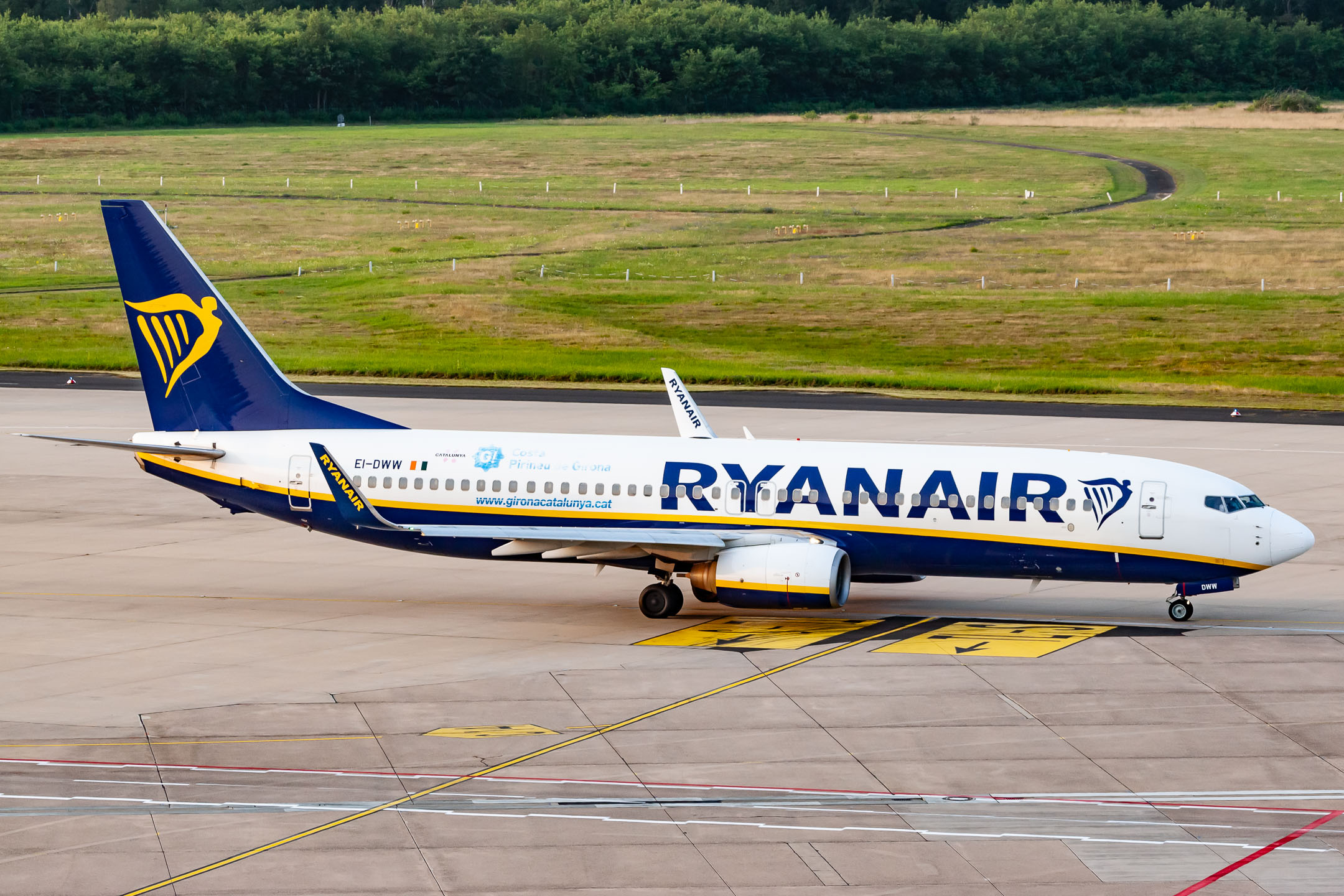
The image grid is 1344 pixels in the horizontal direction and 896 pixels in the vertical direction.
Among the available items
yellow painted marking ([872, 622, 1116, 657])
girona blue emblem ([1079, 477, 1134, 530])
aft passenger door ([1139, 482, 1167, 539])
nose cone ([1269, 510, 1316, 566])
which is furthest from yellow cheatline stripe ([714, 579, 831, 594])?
nose cone ([1269, 510, 1316, 566])

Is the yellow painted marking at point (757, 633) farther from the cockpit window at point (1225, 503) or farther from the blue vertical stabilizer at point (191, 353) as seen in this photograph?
the blue vertical stabilizer at point (191, 353)

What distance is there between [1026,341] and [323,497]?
62621 mm

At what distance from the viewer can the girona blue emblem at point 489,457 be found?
38.7m

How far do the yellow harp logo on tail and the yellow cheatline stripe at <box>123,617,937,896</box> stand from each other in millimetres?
17181

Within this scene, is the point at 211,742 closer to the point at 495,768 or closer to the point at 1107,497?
the point at 495,768

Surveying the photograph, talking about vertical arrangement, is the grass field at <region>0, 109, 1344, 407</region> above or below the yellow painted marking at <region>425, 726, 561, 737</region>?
below

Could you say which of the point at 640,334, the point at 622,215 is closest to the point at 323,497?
the point at 640,334

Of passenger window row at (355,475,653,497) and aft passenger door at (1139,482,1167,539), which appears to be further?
passenger window row at (355,475,653,497)

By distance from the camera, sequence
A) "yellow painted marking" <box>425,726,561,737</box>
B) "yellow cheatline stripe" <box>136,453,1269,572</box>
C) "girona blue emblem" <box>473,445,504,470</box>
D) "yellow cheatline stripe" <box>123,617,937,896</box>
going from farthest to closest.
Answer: "girona blue emblem" <box>473,445,504,470</box> < "yellow cheatline stripe" <box>136,453,1269,572</box> < "yellow painted marking" <box>425,726,561,737</box> < "yellow cheatline stripe" <box>123,617,937,896</box>

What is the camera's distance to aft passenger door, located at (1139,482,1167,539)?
35.7 meters

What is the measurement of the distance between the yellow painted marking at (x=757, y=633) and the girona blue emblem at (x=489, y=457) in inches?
236

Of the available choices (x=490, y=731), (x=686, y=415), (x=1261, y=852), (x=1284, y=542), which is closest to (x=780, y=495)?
(x=686, y=415)

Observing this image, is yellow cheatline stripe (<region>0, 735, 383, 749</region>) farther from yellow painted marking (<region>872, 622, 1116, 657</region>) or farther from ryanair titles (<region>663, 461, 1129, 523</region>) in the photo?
yellow painted marking (<region>872, 622, 1116, 657</region>)

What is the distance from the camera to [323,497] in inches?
1524
